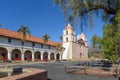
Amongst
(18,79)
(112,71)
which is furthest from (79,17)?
(112,71)

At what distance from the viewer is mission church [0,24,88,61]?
53625 mm

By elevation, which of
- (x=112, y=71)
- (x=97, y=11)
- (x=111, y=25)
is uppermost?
(x=97, y=11)

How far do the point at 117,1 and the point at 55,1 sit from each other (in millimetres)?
3348

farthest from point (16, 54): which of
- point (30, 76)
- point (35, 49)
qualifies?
point (30, 76)

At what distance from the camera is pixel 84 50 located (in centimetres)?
10762

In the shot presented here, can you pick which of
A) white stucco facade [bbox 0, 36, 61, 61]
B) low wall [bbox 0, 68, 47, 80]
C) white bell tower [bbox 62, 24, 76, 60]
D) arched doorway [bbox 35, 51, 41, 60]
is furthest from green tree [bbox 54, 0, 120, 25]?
white bell tower [bbox 62, 24, 76, 60]

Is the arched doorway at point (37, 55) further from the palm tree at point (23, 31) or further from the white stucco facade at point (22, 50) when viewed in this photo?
the palm tree at point (23, 31)

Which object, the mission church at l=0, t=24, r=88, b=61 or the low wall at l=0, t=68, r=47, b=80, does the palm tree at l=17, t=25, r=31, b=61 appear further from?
the low wall at l=0, t=68, r=47, b=80

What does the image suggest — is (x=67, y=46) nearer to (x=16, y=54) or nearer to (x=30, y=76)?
(x=16, y=54)

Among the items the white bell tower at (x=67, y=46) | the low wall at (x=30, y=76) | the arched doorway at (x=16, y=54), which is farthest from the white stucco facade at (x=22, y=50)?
the low wall at (x=30, y=76)

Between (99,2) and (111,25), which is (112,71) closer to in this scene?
(111,25)

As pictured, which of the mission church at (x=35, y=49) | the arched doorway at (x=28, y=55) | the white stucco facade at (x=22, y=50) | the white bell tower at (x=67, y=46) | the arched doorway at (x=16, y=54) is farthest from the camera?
the white bell tower at (x=67, y=46)

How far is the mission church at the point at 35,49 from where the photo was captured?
53625mm

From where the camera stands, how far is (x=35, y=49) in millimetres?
66000
